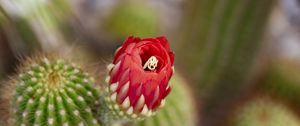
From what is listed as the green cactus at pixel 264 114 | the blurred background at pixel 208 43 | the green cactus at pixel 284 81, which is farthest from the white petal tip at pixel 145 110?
the green cactus at pixel 284 81

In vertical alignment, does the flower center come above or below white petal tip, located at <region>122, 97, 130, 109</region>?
above

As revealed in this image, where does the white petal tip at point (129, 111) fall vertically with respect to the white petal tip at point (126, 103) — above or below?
below

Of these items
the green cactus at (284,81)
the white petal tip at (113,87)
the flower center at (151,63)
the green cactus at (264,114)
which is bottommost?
the green cactus at (284,81)

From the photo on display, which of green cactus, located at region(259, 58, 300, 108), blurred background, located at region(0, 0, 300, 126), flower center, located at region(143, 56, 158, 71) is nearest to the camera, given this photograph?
flower center, located at region(143, 56, 158, 71)

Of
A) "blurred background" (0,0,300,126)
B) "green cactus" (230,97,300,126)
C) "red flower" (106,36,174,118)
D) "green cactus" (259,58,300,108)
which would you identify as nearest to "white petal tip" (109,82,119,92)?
"red flower" (106,36,174,118)

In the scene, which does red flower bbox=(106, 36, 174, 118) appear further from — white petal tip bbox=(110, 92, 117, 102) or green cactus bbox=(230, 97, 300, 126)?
green cactus bbox=(230, 97, 300, 126)

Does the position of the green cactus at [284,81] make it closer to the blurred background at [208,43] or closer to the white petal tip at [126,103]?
the blurred background at [208,43]

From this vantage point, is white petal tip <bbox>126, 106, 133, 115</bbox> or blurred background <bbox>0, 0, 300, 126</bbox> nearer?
white petal tip <bbox>126, 106, 133, 115</bbox>
